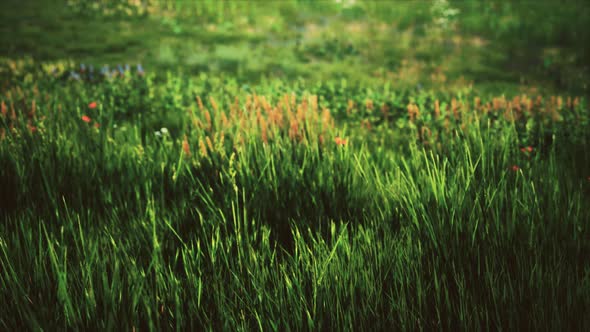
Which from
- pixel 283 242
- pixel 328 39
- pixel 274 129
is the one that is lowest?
pixel 283 242

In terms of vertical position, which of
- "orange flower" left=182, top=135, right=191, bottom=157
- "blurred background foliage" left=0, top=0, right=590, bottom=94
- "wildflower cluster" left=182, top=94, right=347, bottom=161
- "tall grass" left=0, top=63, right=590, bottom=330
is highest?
"blurred background foliage" left=0, top=0, right=590, bottom=94

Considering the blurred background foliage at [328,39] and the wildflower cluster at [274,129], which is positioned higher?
the blurred background foliage at [328,39]

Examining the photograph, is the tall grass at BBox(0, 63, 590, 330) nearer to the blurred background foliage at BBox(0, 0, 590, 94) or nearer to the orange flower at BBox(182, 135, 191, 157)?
the orange flower at BBox(182, 135, 191, 157)

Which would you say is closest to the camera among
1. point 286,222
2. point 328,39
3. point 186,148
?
point 286,222

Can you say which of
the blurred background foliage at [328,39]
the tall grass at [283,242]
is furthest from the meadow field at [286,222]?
the blurred background foliage at [328,39]

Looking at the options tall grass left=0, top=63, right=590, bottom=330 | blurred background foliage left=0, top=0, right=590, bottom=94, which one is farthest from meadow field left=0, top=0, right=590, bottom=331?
blurred background foliage left=0, top=0, right=590, bottom=94

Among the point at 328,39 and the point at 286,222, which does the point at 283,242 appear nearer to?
the point at 286,222

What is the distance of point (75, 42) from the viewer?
11.5 metres

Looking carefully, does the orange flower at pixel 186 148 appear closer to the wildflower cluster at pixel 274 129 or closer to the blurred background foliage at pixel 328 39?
the wildflower cluster at pixel 274 129

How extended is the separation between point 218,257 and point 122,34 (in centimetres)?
1220

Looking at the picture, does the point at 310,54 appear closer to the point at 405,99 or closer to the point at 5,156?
the point at 405,99

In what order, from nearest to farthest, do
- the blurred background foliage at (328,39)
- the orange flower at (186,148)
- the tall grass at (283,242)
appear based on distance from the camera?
the tall grass at (283,242), the orange flower at (186,148), the blurred background foliage at (328,39)

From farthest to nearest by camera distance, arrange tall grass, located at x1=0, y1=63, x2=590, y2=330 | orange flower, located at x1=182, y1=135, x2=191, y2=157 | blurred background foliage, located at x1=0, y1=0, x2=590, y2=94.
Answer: blurred background foliage, located at x1=0, y1=0, x2=590, y2=94, orange flower, located at x1=182, y1=135, x2=191, y2=157, tall grass, located at x1=0, y1=63, x2=590, y2=330

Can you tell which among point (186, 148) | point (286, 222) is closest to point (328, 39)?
point (186, 148)
